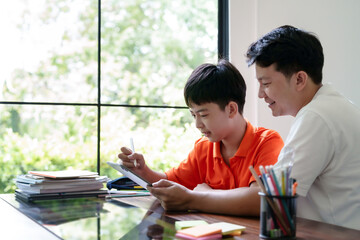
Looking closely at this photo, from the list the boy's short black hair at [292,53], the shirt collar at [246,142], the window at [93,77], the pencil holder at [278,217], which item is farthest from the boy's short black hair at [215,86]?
the window at [93,77]

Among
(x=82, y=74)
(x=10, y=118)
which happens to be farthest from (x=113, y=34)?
(x=10, y=118)

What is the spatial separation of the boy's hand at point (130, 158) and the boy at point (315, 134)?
72 centimetres

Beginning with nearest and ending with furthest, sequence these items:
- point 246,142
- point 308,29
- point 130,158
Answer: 1. point 246,142
2. point 130,158
3. point 308,29

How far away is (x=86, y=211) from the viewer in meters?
1.61

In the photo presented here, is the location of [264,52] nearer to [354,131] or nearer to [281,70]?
[281,70]

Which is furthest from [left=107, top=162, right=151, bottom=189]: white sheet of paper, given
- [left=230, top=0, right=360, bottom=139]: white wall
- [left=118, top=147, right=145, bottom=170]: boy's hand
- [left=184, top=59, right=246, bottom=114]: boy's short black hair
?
[left=230, top=0, right=360, bottom=139]: white wall

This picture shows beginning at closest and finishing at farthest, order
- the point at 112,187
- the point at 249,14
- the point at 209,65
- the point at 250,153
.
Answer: the point at 250,153, the point at 209,65, the point at 112,187, the point at 249,14

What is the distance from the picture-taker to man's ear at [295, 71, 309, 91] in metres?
1.61

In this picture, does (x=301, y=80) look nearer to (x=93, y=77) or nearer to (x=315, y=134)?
(x=315, y=134)

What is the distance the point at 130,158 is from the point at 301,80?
810mm

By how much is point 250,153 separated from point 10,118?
368cm

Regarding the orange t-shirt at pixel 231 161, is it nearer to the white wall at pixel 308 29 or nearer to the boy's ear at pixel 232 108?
the boy's ear at pixel 232 108

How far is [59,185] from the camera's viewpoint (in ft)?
6.32

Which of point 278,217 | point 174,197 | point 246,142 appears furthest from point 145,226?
point 246,142
